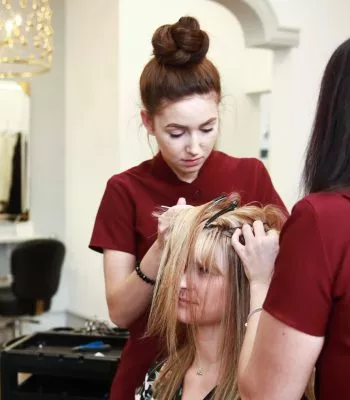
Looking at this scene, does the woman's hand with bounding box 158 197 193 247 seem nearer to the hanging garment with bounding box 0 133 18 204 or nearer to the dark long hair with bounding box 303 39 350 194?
the dark long hair with bounding box 303 39 350 194

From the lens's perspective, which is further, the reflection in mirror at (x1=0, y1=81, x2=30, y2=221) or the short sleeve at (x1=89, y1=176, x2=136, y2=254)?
the reflection in mirror at (x1=0, y1=81, x2=30, y2=221)

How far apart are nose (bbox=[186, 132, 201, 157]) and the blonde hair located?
0.11 meters

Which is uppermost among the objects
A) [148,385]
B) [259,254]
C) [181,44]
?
[181,44]

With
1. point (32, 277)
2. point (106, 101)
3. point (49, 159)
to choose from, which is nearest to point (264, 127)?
point (106, 101)

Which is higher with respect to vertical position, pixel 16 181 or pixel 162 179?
pixel 162 179

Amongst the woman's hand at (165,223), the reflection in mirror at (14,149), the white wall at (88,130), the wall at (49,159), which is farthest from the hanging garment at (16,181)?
the woman's hand at (165,223)

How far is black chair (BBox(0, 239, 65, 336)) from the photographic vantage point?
411 cm

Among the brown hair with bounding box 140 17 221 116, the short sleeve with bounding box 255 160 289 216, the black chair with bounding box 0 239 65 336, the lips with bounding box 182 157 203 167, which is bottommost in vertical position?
the black chair with bounding box 0 239 65 336

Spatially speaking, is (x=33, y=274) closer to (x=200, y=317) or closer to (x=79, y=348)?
(x=79, y=348)

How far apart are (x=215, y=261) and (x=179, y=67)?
0.37 m

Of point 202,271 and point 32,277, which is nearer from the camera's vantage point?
point 202,271

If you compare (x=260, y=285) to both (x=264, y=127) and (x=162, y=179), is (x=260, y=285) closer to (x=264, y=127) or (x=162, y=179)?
(x=162, y=179)

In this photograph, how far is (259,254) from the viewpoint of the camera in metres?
1.01

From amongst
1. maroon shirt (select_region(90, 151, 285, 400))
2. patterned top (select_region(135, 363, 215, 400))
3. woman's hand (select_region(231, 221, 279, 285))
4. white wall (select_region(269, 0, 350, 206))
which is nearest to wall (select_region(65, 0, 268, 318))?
white wall (select_region(269, 0, 350, 206))
